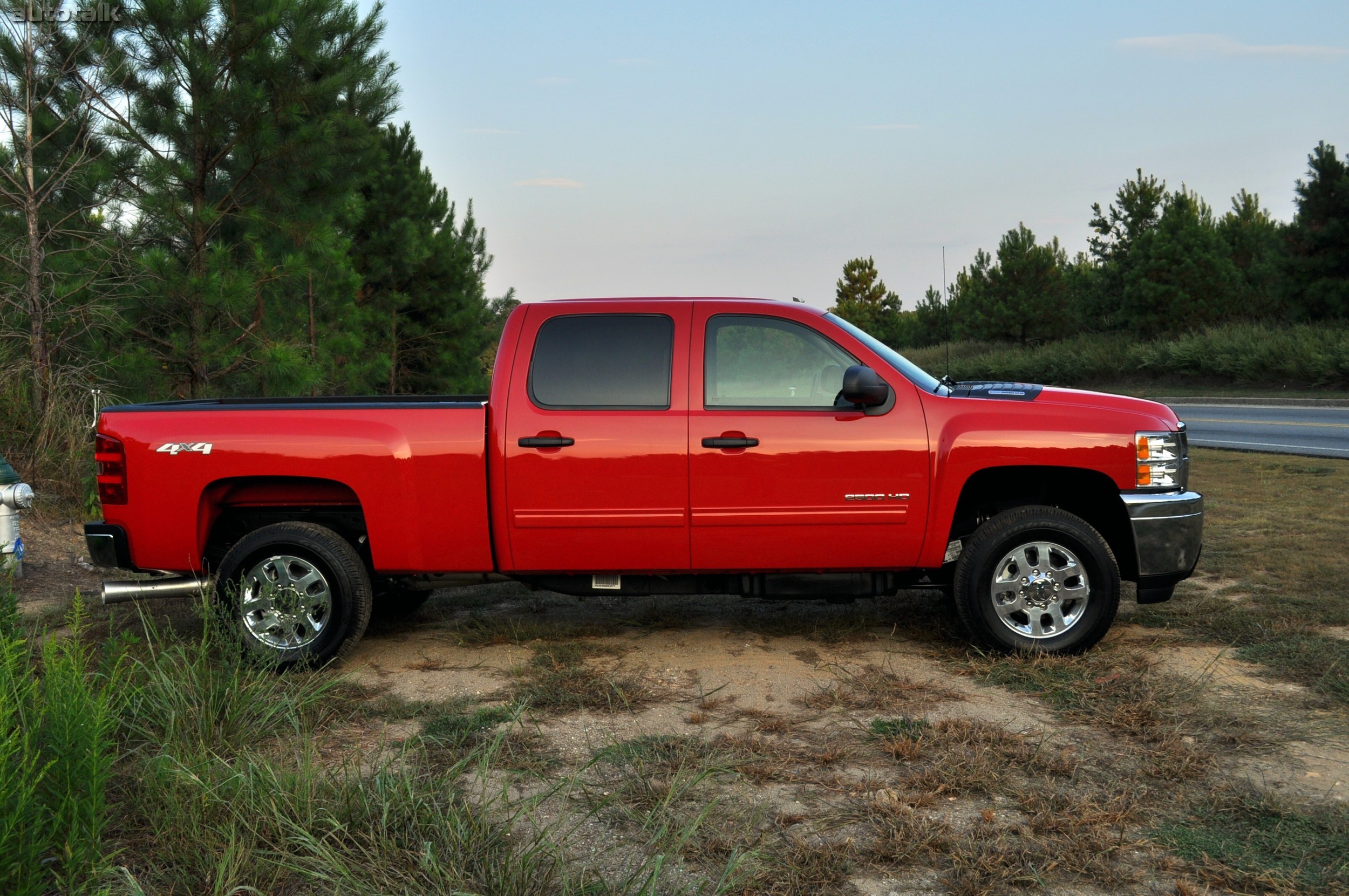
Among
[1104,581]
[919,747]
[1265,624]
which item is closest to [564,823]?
[919,747]

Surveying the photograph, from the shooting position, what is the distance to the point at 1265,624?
21.0ft

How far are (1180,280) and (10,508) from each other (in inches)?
1760

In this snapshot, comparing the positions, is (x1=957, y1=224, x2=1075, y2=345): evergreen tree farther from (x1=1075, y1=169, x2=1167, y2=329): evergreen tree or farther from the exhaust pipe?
the exhaust pipe

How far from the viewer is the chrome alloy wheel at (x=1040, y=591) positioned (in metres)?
5.86

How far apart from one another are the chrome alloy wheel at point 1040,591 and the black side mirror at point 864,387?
1136 mm

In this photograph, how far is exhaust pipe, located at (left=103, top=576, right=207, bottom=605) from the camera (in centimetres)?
575

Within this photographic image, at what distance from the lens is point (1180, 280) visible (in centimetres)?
4409

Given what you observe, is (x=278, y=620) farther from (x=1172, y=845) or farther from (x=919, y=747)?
(x=1172, y=845)

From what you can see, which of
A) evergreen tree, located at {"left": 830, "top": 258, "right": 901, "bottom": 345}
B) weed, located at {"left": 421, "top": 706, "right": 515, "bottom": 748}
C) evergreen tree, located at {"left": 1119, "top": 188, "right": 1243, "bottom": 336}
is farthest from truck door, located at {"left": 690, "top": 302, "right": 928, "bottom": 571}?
evergreen tree, located at {"left": 830, "top": 258, "right": 901, "bottom": 345}

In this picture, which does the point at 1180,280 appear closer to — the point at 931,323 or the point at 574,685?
the point at 931,323

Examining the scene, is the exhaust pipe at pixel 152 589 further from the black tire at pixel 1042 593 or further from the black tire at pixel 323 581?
the black tire at pixel 1042 593

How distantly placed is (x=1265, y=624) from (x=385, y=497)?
5.11m

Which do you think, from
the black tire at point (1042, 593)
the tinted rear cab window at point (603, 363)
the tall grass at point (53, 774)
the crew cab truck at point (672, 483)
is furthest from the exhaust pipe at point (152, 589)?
the black tire at point (1042, 593)

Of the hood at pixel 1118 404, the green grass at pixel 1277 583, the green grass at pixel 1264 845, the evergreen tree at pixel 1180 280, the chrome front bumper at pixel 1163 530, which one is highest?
the evergreen tree at pixel 1180 280
